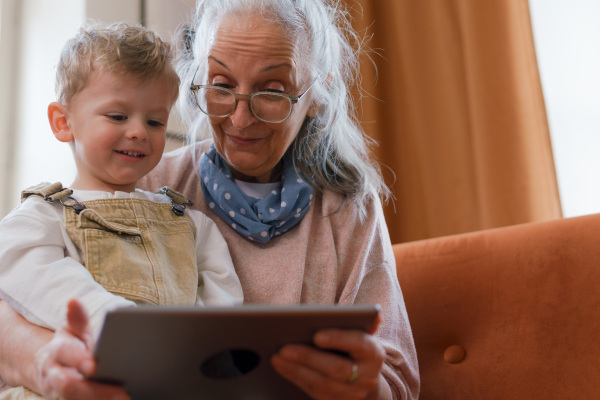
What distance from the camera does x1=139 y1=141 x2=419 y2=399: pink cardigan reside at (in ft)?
4.54

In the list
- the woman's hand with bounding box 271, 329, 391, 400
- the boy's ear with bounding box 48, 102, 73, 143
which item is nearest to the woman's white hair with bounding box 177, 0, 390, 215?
the boy's ear with bounding box 48, 102, 73, 143

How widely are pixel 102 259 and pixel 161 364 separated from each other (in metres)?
0.32

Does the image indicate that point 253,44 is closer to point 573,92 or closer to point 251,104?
point 251,104

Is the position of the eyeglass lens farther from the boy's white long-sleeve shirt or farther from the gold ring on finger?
the gold ring on finger

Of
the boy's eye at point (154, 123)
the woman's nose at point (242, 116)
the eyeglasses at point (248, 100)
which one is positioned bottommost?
the boy's eye at point (154, 123)

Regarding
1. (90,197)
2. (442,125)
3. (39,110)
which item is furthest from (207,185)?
(442,125)

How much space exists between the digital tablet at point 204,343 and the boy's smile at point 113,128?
18.7 inches

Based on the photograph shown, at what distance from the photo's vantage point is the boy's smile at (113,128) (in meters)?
1.18

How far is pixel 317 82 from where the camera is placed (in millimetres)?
1601

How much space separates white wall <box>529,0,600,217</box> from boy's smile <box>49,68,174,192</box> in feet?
5.59

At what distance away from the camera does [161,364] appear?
838mm

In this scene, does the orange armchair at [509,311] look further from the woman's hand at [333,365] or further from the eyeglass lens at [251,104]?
the woman's hand at [333,365]

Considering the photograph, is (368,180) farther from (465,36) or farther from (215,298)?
(465,36)

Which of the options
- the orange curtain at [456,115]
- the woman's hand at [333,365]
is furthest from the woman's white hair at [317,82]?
the orange curtain at [456,115]
